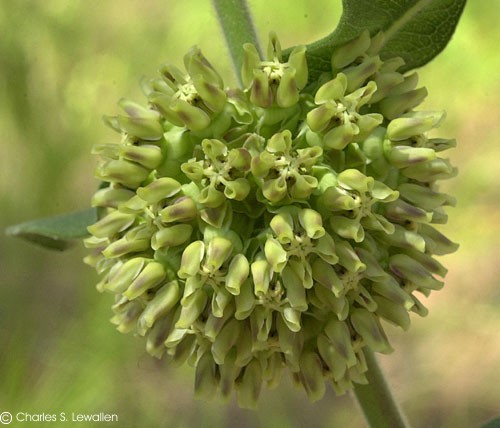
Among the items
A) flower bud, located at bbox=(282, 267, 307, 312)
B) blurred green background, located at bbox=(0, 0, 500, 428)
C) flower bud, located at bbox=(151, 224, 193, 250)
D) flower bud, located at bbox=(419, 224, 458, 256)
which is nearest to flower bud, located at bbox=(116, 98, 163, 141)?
flower bud, located at bbox=(151, 224, 193, 250)

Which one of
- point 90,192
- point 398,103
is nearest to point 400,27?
point 398,103

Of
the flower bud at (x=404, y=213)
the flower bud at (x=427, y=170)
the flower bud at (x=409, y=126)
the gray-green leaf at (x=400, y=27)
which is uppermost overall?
the gray-green leaf at (x=400, y=27)

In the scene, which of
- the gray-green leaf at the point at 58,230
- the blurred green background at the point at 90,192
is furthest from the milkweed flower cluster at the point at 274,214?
the blurred green background at the point at 90,192

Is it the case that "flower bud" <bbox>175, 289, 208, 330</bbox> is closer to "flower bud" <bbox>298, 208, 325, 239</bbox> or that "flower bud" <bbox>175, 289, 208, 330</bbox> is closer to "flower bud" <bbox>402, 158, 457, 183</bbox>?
"flower bud" <bbox>298, 208, 325, 239</bbox>

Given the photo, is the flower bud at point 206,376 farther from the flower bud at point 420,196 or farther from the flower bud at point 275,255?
the flower bud at point 420,196

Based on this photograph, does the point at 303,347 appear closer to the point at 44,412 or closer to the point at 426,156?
the point at 426,156

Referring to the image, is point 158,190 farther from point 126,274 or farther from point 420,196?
point 420,196
